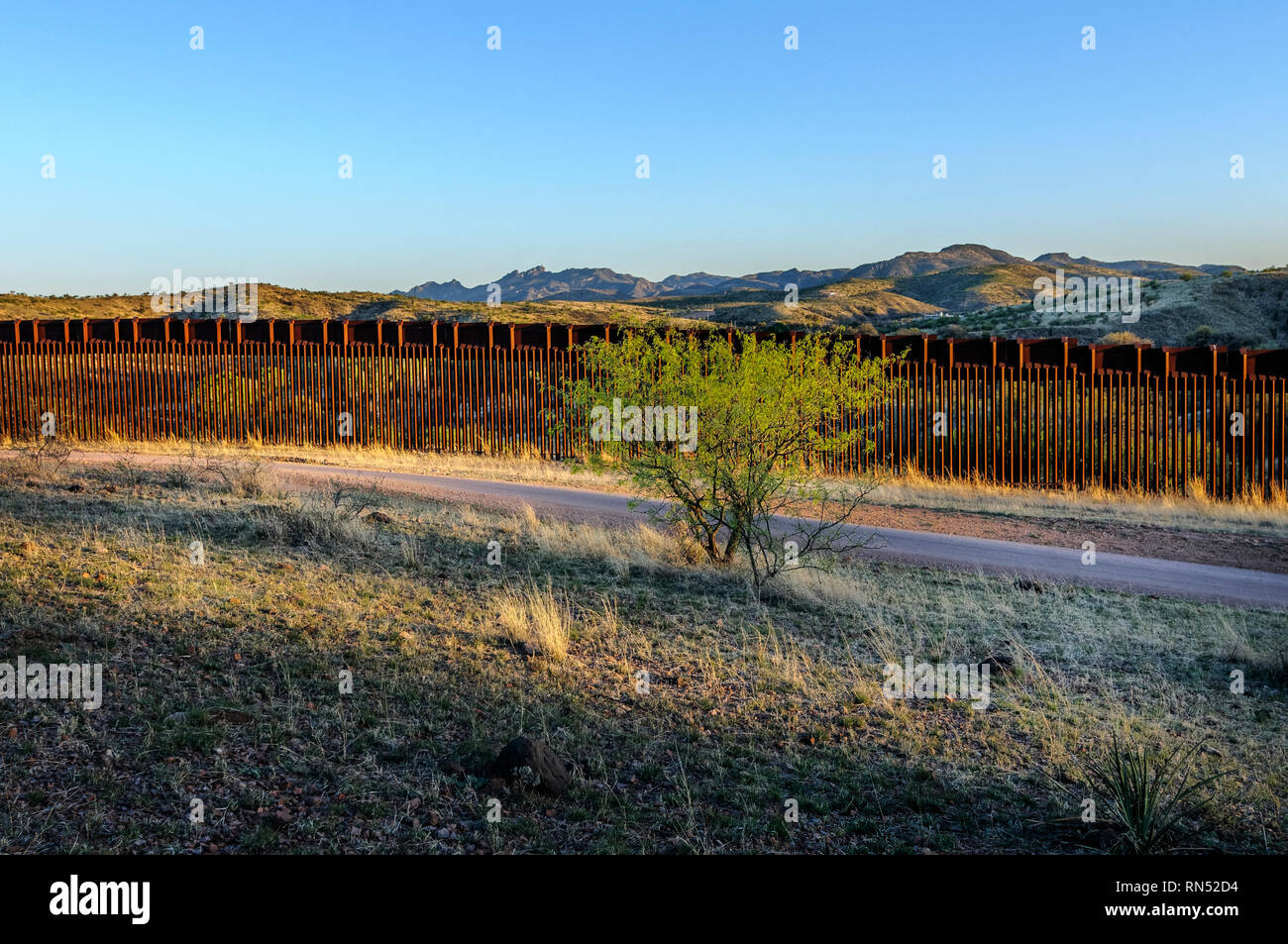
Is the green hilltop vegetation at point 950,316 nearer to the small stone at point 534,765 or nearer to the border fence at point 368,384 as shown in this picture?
the border fence at point 368,384

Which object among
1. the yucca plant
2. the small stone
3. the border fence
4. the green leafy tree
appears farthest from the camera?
the border fence

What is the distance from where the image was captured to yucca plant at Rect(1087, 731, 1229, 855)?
178 inches

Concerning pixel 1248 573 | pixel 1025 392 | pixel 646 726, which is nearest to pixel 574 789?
pixel 646 726

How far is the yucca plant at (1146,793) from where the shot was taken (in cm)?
452

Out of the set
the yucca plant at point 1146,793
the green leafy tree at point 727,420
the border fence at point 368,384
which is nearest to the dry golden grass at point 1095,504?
the border fence at point 368,384

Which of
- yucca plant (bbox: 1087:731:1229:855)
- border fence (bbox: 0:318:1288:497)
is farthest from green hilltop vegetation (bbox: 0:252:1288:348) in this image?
yucca plant (bbox: 1087:731:1229:855)

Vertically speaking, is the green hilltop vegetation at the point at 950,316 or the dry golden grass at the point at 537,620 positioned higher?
the green hilltop vegetation at the point at 950,316

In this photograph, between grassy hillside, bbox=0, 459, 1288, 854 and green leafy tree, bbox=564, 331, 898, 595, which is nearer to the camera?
grassy hillside, bbox=0, 459, 1288, 854

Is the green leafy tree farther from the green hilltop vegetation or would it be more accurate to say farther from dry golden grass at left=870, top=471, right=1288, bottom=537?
the green hilltop vegetation

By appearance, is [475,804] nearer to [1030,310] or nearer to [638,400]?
[638,400]

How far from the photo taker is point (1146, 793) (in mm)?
4668

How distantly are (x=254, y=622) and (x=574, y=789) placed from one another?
11.7ft

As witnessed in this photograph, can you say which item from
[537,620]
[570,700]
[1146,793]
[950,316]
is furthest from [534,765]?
[950,316]

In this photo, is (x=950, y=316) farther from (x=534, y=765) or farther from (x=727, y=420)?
(x=534, y=765)
